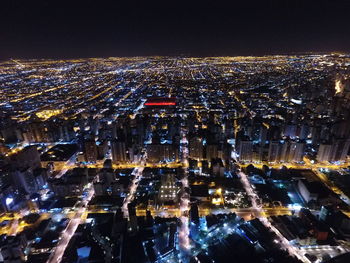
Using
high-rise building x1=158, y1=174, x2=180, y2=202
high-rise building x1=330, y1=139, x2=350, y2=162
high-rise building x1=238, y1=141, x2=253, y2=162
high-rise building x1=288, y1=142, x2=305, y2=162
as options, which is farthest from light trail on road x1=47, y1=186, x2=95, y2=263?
high-rise building x1=330, y1=139, x2=350, y2=162

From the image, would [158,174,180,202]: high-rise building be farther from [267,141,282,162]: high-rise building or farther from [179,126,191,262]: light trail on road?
[267,141,282,162]: high-rise building

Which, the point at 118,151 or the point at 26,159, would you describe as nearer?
the point at 26,159

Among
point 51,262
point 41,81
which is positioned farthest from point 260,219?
point 41,81

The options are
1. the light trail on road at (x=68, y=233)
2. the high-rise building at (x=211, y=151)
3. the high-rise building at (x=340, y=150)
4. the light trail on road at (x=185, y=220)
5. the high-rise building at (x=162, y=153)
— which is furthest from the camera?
the high-rise building at (x=162, y=153)

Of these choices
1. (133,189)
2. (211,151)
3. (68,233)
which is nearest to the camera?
(68,233)

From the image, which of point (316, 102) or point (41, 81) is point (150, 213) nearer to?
point (316, 102)

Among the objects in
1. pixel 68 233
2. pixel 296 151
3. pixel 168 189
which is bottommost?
pixel 68 233

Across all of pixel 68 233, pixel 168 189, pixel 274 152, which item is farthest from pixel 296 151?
pixel 68 233

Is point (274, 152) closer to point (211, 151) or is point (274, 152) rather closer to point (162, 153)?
point (211, 151)

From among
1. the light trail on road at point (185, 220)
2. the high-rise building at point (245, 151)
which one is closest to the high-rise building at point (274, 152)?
the high-rise building at point (245, 151)

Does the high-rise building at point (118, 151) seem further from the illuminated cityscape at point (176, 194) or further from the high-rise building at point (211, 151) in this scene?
the high-rise building at point (211, 151)

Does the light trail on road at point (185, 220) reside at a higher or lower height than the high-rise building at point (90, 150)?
lower
